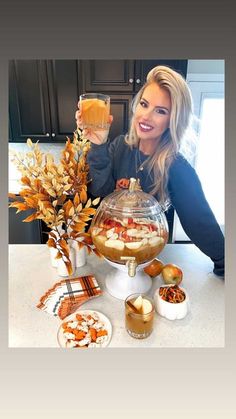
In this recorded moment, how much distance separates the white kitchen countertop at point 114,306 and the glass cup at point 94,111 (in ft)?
1.21

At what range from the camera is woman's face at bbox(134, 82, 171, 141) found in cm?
76

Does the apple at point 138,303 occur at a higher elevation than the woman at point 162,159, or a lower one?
lower

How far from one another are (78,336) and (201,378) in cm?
25

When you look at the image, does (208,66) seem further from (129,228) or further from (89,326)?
(89,326)

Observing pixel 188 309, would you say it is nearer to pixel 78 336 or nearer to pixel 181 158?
pixel 78 336

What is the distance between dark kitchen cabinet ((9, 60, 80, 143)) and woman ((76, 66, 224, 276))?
197 millimetres

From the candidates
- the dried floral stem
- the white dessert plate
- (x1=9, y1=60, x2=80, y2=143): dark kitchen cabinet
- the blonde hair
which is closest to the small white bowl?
the white dessert plate

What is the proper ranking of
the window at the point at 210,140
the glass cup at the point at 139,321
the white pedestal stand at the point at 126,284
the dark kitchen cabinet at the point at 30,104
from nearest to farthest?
1. the glass cup at the point at 139,321
2. the white pedestal stand at the point at 126,284
3. the window at the point at 210,140
4. the dark kitchen cabinet at the point at 30,104

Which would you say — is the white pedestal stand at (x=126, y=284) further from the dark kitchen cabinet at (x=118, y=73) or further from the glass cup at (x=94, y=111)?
the dark kitchen cabinet at (x=118, y=73)

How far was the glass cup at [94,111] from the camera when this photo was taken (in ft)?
2.24

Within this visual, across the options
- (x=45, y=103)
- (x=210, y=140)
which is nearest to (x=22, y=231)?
(x=45, y=103)

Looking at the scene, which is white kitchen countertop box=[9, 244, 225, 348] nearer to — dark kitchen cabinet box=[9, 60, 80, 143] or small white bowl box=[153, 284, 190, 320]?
small white bowl box=[153, 284, 190, 320]

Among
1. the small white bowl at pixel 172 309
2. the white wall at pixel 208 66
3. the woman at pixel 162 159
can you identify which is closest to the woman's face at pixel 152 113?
the woman at pixel 162 159
